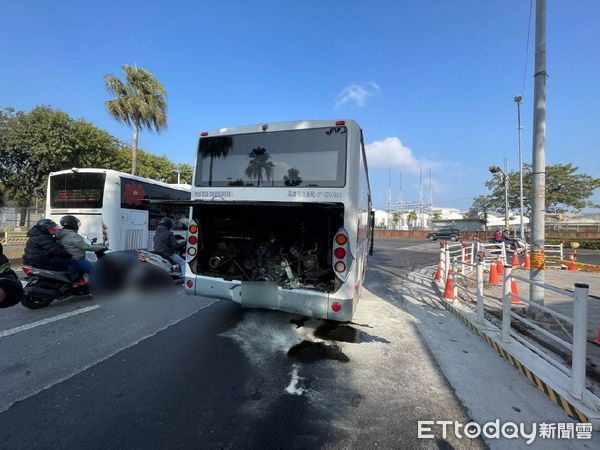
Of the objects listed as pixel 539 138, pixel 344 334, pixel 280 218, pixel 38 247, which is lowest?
pixel 344 334

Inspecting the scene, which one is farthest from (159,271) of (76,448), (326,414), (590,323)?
(590,323)

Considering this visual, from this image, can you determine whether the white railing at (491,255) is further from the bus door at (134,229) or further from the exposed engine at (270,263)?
the bus door at (134,229)

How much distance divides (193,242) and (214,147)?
1603 millimetres

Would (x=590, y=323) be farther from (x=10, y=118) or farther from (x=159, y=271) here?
→ (x=10, y=118)

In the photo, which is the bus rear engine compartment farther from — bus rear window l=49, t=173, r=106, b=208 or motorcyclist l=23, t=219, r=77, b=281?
bus rear window l=49, t=173, r=106, b=208

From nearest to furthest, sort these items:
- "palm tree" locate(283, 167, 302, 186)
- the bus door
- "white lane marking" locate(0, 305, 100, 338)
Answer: "palm tree" locate(283, 167, 302, 186), "white lane marking" locate(0, 305, 100, 338), the bus door

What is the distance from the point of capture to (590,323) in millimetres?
5938

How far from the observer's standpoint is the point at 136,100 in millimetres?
17922

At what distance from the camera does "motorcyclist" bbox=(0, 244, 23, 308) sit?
10.8ft

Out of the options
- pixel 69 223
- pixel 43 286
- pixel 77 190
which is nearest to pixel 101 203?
pixel 77 190

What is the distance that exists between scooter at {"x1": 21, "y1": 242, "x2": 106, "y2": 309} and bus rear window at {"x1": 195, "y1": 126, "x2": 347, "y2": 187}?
11.2 feet

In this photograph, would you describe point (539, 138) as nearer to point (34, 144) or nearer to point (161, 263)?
point (161, 263)

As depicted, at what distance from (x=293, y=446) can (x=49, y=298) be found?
18.9 ft

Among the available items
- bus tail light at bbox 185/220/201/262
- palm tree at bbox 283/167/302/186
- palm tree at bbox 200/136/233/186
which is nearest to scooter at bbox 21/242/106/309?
bus tail light at bbox 185/220/201/262
